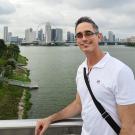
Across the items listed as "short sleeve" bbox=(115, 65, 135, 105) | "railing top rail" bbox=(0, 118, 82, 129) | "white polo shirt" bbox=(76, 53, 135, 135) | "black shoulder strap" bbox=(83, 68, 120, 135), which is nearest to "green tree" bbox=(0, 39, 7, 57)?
"railing top rail" bbox=(0, 118, 82, 129)

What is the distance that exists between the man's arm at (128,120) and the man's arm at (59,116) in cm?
67

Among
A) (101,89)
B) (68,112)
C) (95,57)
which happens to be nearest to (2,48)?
(68,112)

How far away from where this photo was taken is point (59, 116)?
3.41m

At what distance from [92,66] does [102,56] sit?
0.38 ft

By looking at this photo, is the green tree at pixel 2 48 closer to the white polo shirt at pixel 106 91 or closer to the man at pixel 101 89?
the man at pixel 101 89

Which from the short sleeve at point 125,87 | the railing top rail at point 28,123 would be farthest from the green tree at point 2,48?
the short sleeve at point 125,87

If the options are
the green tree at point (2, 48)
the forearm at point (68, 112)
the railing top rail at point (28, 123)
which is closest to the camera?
the railing top rail at point (28, 123)

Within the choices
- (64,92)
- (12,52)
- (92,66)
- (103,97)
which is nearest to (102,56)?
(92,66)

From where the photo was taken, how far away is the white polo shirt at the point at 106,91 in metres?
2.90

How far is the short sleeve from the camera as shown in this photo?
289 centimetres

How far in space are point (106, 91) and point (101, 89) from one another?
0.04 m

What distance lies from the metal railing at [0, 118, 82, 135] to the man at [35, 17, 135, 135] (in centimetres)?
6

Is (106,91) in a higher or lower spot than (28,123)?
higher

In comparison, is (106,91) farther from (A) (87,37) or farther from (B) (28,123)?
(B) (28,123)
